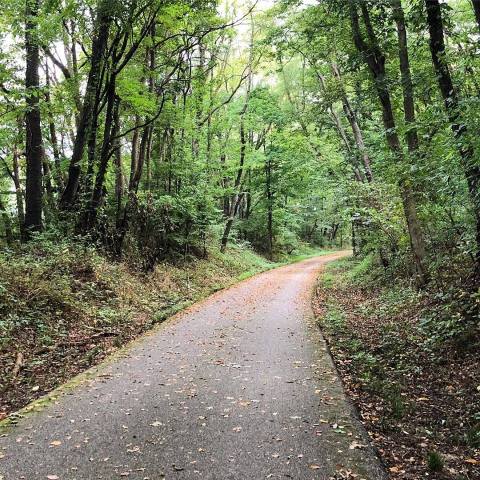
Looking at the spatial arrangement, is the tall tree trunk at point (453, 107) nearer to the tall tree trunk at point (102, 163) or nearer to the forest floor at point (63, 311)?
the forest floor at point (63, 311)

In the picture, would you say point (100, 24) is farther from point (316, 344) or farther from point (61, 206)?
point (316, 344)

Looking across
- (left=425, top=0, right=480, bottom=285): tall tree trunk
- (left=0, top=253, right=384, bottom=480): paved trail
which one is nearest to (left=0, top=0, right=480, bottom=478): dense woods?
(left=425, top=0, right=480, bottom=285): tall tree trunk

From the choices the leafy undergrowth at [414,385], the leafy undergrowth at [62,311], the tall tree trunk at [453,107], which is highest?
the tall tree trunk at [453,107]

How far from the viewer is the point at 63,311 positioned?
8.91 metres

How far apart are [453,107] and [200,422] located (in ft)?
20.6

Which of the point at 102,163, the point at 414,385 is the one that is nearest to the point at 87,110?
the point at 102,163

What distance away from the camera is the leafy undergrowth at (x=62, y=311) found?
6.65 m

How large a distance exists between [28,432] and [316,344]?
544cm

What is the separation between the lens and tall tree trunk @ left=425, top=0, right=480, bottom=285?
6.37 m

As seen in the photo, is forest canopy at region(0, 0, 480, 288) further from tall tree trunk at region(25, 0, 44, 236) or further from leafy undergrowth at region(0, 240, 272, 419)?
leafy undergrowth at region(0, 240, 272, 419)

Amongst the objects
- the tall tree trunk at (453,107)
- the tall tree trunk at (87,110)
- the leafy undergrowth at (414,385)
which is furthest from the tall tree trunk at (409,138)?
the tall tree trunk at (87,110)

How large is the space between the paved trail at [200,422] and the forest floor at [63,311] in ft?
2.49

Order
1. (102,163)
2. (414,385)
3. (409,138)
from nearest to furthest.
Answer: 1. (414,385)
2. (409,138)
3. (102,163)

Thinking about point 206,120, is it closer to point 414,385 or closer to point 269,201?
point 269,201
